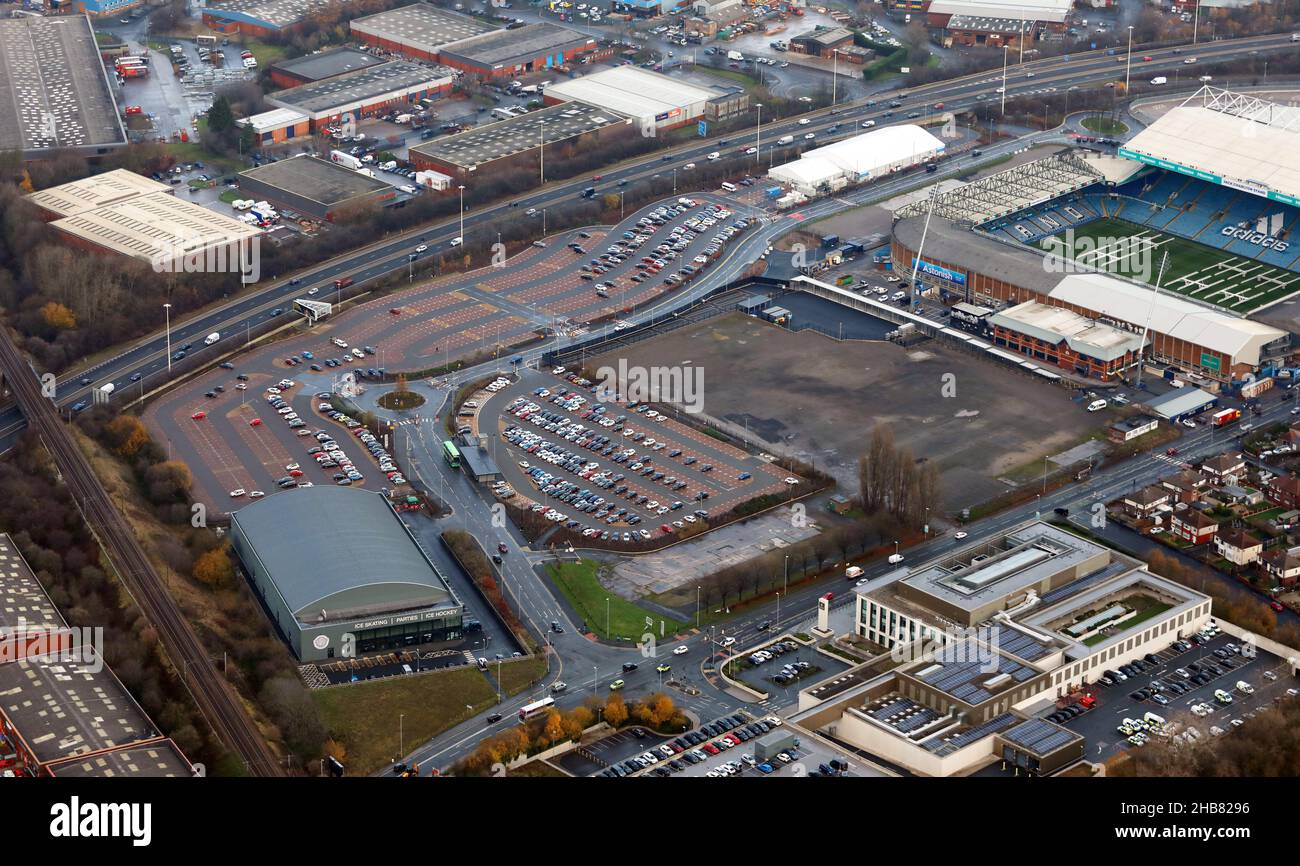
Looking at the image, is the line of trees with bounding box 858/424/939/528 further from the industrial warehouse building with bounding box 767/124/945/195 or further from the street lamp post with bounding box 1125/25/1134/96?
the street lamp post with bounding box 1125/25/1134/96

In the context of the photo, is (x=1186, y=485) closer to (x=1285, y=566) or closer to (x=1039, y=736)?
(x=1285, y=566)

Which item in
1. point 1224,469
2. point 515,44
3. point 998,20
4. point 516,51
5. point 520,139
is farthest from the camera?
point 998,20

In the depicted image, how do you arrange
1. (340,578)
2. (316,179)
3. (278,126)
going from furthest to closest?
(278,126) < (316,179) < (340,578)

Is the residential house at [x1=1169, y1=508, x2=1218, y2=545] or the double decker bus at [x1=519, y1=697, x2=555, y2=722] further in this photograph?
the residential house at [x1=1169, y1=508, x2=1218, y2=545]

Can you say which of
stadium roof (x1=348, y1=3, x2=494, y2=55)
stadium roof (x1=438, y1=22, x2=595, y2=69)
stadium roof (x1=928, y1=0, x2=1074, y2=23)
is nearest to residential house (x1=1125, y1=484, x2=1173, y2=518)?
stadium roof (x1=438, y1=22, x2=595, y2=69)

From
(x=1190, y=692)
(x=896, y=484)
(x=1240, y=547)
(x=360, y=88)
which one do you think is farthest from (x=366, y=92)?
(x=1190, y=692)

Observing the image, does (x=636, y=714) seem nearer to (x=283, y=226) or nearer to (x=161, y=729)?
(x=161, y=729)
